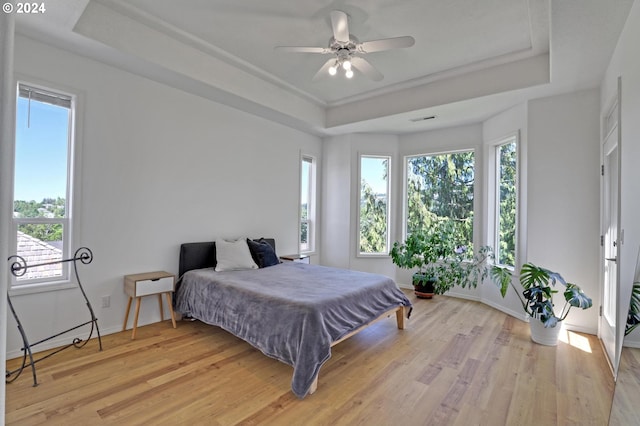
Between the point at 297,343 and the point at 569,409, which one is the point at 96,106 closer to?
the point at 297,343

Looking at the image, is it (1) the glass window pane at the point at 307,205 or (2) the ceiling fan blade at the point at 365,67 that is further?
(1) the glass window pane at the point at 307,205

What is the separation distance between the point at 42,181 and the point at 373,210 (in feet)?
14.8

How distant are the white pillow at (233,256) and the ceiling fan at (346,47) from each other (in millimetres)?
2265

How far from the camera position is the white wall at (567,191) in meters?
3.32

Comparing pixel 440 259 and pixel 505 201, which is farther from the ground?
pixel 505 201

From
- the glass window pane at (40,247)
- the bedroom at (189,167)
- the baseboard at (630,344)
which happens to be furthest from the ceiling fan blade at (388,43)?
the glass window pane at (40,247)

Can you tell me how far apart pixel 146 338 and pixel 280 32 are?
3374 millimetres

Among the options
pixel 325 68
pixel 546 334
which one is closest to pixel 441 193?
pixel 546 334

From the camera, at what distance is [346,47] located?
2.79m

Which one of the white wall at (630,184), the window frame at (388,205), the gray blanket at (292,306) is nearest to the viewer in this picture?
the white wall at (630,184)

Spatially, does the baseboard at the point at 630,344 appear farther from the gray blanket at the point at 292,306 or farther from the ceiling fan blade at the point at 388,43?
the ceiling fan blade at the point at 388,43

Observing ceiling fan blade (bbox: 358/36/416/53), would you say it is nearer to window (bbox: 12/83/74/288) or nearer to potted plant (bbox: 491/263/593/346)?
potted plant (bbox: 491/263/593/346)

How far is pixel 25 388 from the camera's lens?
7.23 ft

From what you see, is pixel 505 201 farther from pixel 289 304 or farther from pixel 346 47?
pixel 289 304
